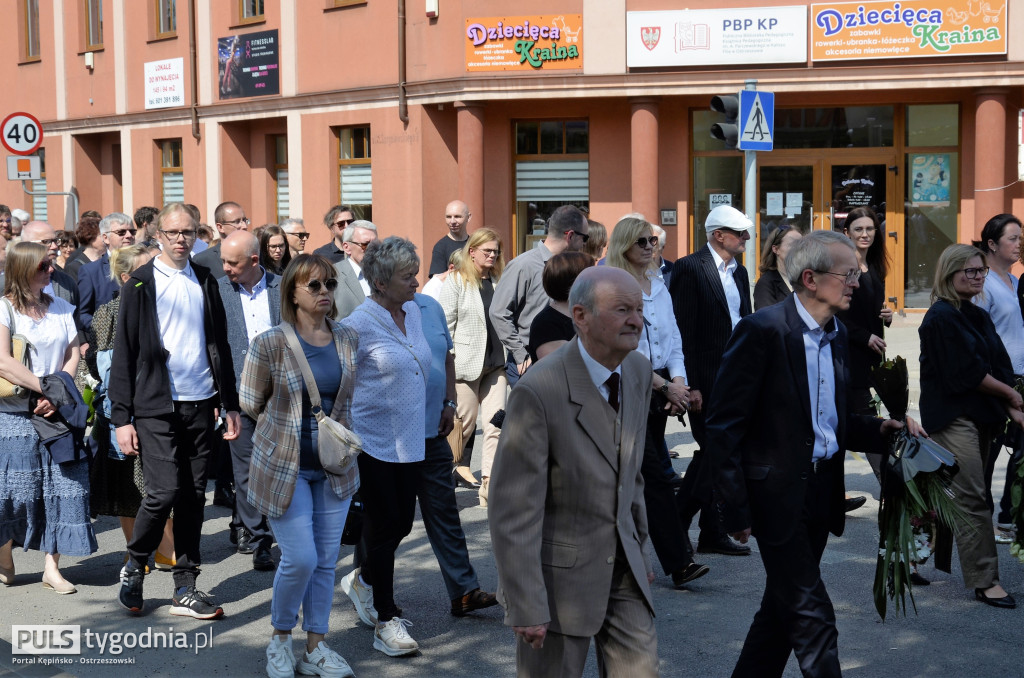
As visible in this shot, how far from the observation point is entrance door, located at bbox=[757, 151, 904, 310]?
19.7m

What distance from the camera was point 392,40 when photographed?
20891 millimetres

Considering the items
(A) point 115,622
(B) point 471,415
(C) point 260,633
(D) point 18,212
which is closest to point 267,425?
(C) point 260,633

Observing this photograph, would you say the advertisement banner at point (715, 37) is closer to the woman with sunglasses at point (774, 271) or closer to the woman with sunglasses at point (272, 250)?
the woman with sunglasses at point (774, 271)

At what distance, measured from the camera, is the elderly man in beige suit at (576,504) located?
377cm

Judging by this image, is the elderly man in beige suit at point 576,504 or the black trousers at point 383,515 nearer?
the elderly man in beige suit at point 576,504

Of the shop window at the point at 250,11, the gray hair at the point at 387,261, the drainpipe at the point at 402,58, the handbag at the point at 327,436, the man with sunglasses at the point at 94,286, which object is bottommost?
the handbag at the point at 327,436

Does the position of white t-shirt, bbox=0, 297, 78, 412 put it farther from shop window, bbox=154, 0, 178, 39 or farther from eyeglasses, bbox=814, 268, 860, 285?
shop window, bbox=154, 0, 178, 39

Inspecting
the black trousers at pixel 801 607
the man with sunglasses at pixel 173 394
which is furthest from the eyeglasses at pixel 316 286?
the black trousers at pixel 801 607

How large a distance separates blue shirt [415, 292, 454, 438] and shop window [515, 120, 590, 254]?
14.1m

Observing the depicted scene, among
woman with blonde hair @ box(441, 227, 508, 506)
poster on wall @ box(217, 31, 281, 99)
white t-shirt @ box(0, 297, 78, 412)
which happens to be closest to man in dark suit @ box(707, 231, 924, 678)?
A: white t-shirt @ box(0, 297, 78, 412)

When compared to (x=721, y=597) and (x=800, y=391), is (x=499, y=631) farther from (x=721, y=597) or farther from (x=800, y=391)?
(x=800, y=391)

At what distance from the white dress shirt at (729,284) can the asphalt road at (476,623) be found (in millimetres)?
1507

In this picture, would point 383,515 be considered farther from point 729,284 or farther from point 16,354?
point 729,284

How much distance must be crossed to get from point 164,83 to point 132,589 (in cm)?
2097
